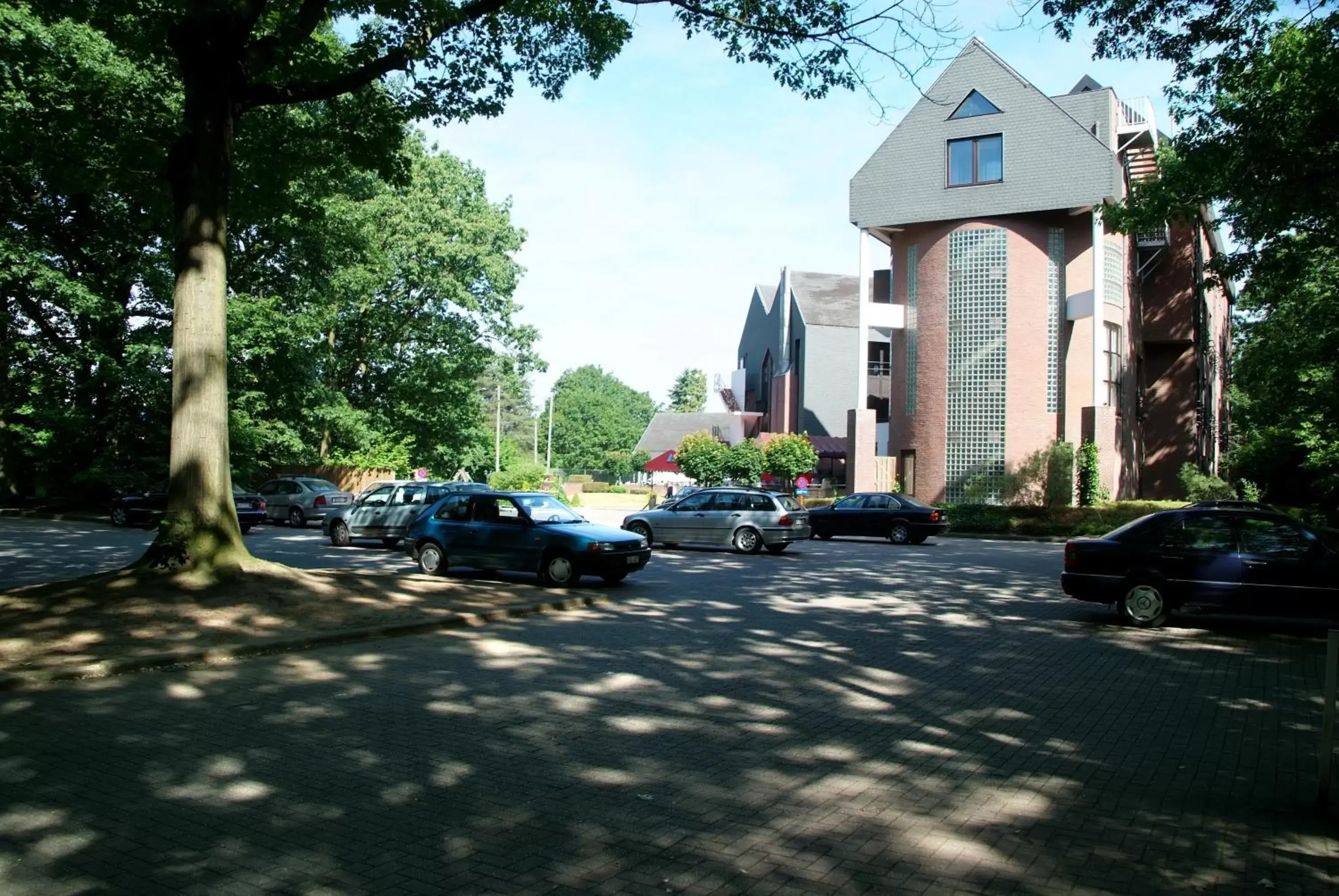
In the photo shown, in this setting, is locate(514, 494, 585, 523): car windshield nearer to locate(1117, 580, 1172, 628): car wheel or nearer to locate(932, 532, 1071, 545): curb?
locate(1117, 580, 1172, 628): car wheel

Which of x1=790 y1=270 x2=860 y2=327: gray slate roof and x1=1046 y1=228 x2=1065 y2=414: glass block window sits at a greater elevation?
x1=790 y1=270 x2=860 y2=327: gray slate roof

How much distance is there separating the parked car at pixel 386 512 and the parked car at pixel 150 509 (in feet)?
15.9

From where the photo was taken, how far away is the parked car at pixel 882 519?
27.6m

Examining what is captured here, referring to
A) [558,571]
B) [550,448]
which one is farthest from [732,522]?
[550,448]

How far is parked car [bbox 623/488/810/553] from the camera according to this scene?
22453mm

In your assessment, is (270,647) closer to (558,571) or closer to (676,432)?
(558,571)

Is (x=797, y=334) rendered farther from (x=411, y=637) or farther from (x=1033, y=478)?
(x=411, y=637)

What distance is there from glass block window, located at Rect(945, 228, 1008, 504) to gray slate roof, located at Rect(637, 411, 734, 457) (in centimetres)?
4664

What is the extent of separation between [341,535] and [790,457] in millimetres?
29605

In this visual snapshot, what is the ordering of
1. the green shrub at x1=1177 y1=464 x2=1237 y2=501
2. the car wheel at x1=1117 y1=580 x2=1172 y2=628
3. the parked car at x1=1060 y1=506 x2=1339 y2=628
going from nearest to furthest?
the parked car at x1=1060 y1=506 x2=1339 y2=628, the car wheel at x1=1117 y1=580 x2=1172 y2=628, the green shrub at x1=1177 y1=464 x2=1237 y2=501

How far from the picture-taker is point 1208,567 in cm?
1156

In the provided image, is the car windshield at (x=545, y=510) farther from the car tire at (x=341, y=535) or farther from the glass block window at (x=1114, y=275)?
the glass block window at (x=1114, y=275)

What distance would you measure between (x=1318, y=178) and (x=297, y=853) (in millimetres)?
16527

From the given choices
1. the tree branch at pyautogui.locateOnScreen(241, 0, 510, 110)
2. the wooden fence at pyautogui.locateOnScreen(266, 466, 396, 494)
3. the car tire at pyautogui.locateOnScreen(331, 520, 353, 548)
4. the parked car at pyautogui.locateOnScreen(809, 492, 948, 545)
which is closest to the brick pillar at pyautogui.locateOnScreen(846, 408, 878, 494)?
the parked car at pyautogui.locateOnScreen(809, 492, 948, 545)
